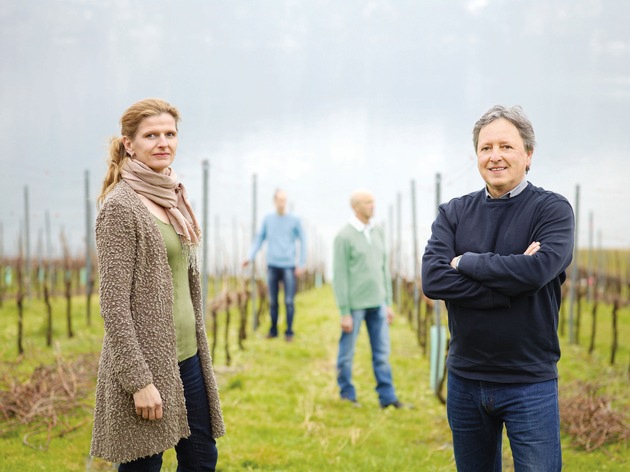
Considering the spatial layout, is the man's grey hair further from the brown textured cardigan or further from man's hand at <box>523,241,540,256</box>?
the brown textured cardigan

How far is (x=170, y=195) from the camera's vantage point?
1.97 m

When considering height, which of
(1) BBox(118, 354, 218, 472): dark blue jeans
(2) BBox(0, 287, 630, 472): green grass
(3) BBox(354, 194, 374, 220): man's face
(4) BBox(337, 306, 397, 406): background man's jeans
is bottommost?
(2) BBox(0, 287, 630, 472): green grass

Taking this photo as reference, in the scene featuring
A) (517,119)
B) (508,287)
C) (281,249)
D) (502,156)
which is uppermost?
(517,119)

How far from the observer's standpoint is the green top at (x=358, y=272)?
439 cm

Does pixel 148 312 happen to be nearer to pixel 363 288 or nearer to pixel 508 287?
pixel 508 287

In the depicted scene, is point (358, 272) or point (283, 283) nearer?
point (358, 272)

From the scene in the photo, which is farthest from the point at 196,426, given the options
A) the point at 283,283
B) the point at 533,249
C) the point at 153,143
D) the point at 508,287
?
the point at 283,283

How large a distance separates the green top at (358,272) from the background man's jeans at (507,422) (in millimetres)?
2459

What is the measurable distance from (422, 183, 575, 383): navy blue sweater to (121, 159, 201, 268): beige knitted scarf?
786 mm

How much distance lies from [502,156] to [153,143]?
3.44ft

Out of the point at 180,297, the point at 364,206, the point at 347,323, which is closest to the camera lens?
the point at 180,297

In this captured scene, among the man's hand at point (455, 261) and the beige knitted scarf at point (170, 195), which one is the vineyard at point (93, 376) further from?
the man's hand at point (455, 261)

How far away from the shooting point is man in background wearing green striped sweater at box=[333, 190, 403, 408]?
4.40m

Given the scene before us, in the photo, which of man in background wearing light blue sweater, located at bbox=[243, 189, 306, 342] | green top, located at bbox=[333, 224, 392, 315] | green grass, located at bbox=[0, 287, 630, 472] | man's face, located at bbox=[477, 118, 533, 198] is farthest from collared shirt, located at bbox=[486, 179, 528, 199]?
man in background wearing light blue sweater, located at bbox=[243, 189, 306, 342]
